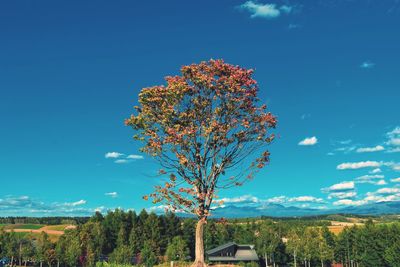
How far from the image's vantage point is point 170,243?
116 m

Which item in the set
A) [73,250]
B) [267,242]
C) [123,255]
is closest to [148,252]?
[123,255]

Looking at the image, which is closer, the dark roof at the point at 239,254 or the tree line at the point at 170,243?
the tree line at the point at 170,243

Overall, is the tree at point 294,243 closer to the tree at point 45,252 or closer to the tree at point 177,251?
the tree at point 177,251

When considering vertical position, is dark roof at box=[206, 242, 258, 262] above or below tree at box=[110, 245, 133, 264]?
below

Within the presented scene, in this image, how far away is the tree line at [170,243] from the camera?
106 metres

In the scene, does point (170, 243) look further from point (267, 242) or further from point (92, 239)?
point (267, 242)

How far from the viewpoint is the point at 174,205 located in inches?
1072

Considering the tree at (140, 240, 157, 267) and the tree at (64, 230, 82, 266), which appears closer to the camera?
the tree at (140, 240, 157, 267)

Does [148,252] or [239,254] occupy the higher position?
[148,252]

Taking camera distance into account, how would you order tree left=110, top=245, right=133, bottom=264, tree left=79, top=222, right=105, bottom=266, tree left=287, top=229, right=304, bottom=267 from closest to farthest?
tree left=110, top=245, right=133, bottom=264 < tree left=79, top=222, right=105, bottom=266 < tree left=287, top=229, right=304, bottom=267

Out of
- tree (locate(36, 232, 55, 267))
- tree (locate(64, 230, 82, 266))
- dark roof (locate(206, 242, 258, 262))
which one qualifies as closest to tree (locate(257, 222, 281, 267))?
dark roof (locate(206, 242, 258, 262))

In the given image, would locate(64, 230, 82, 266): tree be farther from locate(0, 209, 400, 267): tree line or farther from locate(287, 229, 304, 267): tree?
locate(287, 229, 304, 267): tree

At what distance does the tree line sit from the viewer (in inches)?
4161

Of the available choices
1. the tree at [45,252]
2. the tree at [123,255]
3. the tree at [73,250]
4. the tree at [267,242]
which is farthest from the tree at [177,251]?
the tree at [45,252]
